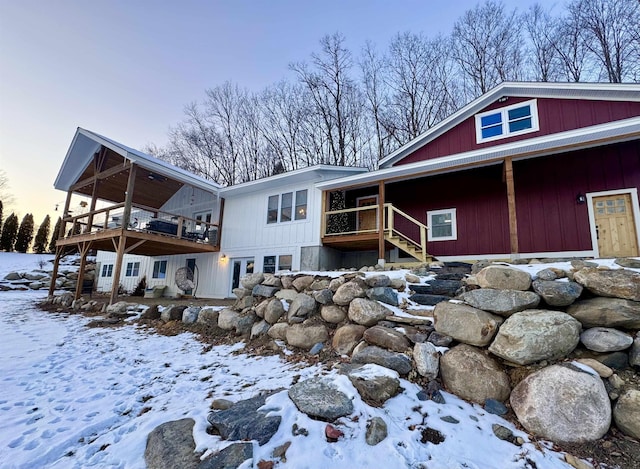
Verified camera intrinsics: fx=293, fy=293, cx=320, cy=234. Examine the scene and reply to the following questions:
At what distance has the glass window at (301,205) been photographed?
11.3 meters

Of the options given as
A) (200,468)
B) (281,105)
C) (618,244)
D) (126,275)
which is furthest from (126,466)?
(281,105)

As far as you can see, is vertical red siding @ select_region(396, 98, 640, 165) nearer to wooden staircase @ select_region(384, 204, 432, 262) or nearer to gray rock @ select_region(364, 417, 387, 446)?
wooden staircase @ select_region(384, 204, 432, 262)

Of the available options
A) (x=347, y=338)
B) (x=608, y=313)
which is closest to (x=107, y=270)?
(x=347, y=338)

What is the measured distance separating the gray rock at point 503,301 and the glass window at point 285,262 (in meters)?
7.92

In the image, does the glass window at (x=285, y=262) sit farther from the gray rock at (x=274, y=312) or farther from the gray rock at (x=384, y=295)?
the gray rock at (x=384, y=295)

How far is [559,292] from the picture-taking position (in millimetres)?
3617

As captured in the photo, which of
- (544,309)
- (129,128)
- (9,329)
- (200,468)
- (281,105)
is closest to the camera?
(200,468)

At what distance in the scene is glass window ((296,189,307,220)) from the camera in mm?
11281

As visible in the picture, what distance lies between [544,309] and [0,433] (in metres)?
6.00

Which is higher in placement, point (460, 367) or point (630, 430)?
point (460, 367)

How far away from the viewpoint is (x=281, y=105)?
2258cm

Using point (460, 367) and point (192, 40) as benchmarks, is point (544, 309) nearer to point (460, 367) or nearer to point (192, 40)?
point (460, 367)

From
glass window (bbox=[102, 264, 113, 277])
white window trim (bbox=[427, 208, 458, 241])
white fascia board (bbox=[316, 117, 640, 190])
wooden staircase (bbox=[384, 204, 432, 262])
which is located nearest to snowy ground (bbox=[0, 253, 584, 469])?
wooden staircase (bbox=[384, 204, 432, 262])

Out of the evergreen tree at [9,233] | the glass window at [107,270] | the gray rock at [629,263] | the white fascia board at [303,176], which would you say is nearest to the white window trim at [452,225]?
the white fascia board at [303,176]
